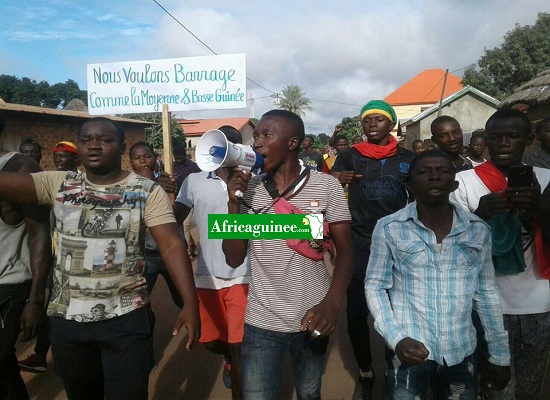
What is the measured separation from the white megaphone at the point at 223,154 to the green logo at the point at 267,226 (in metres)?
0.13

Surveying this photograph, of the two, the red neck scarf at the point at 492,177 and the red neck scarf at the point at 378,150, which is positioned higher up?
the red neck scarf at the point at 378,150

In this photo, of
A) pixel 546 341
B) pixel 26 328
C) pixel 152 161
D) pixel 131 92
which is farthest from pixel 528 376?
pixel 131 92

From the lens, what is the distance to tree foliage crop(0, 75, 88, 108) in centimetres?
5866

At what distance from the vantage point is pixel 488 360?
2061mm

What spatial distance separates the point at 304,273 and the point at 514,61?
109 ft

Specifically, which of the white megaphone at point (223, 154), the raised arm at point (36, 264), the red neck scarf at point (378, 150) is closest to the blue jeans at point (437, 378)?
the white megaphone at point (223, 154)

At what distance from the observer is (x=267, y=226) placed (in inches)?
81.9

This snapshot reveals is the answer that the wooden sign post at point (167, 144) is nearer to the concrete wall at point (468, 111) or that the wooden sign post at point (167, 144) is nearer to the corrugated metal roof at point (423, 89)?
the concrete wall at point (468, 111)

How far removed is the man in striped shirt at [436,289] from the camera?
1.96 meters

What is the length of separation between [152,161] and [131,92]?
109 inches

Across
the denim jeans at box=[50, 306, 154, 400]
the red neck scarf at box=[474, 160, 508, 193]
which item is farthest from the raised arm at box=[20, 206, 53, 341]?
the red neck scarf at box=[474, 160, 508, 193]

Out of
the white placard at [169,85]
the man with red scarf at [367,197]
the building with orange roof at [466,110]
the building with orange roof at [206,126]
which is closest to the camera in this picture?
the man with red scarf at [367,197]

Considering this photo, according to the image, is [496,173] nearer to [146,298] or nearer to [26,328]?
[146,298]

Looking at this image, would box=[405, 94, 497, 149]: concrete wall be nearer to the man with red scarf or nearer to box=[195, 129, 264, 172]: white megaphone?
the man with red scarf
